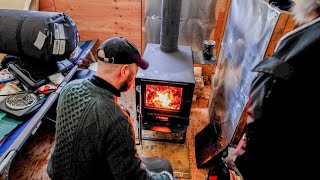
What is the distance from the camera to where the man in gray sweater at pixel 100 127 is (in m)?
1.29

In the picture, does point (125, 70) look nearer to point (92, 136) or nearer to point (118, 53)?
point (118, 53)

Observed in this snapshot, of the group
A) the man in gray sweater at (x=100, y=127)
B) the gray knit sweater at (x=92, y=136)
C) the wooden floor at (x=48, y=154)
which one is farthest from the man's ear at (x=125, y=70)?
the wooden floor at (x=48, y=154)

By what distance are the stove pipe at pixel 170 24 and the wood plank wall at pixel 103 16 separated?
98 centimetres

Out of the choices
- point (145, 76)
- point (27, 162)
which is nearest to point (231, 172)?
point (145, 76)

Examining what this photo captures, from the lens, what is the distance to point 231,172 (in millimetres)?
2070

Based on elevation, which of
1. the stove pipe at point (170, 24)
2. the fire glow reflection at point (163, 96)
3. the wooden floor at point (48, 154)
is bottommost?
the wooden floor at point (48, 154)

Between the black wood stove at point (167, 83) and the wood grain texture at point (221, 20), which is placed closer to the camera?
the black wood stove at point (167, 83)

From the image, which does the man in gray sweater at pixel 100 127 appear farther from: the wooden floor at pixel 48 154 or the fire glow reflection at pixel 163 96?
the wooden floor at pixel 48 154

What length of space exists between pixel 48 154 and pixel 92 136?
58.1 inches

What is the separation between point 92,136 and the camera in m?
1.29

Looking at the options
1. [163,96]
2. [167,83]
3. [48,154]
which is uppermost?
[167,83]

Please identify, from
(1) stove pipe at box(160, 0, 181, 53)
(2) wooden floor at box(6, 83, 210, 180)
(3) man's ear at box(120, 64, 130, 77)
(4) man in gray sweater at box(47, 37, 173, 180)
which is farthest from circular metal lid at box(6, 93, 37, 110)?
(1) stove pipe at box(160, 0, 181, 53)

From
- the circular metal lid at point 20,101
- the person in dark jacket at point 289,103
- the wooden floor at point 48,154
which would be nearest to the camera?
the person in dark jacket at point 289,103

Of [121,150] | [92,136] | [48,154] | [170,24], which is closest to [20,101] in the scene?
[48,154]
